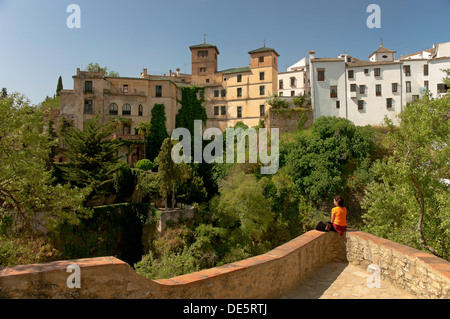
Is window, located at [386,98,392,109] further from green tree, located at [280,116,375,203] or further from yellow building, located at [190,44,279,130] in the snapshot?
yellow building, located at [190,44,279,130]

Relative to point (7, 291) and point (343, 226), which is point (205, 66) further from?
point (7, 291)

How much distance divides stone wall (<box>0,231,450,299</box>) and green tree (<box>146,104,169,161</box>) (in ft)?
107

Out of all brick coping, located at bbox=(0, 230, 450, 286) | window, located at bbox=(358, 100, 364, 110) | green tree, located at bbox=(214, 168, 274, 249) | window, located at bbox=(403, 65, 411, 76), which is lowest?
green tree, located at bbox=(214, 168, 274, 249)

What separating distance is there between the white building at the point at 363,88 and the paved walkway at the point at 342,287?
31400 mm

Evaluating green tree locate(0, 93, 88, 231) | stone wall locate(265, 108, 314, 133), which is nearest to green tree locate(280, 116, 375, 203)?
stone wall locate(265, 108, 314, 133)

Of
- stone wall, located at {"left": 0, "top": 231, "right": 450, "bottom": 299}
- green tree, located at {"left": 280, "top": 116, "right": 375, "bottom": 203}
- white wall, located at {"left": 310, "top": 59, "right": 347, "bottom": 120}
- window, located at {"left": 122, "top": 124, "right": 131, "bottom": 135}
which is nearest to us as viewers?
stone wall, located at {"left": 0, "top": 231, "right": 450, "bottom": 299}

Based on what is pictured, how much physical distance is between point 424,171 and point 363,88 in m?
29.0

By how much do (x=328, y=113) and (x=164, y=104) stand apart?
64.9ft

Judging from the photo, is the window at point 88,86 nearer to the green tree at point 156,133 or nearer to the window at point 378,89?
the green tree at point 156,133

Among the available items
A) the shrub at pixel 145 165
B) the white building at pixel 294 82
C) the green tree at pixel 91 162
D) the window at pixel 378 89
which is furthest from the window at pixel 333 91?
the green tree at pixel 91 162

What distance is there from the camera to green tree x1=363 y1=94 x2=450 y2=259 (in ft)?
33.7

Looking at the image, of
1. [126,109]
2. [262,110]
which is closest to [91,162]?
[126,109]

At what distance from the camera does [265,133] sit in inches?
1447
